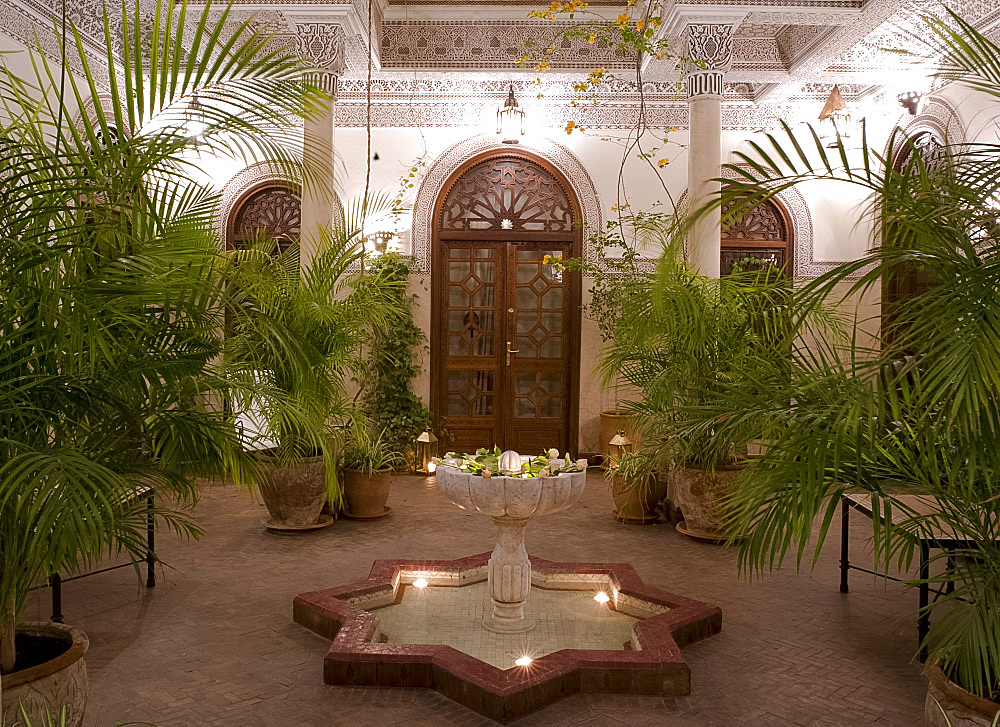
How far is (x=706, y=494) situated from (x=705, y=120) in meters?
3.13

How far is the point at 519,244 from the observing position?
9.67 meters

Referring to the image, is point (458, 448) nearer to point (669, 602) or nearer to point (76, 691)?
point (669, 602)

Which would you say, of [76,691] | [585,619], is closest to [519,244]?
[585,619]

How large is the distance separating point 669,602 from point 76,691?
118 inches

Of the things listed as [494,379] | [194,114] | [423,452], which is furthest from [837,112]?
[194,114]

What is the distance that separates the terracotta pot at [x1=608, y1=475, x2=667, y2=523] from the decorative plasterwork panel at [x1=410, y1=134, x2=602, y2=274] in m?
3.41

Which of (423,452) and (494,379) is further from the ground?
(494,379)

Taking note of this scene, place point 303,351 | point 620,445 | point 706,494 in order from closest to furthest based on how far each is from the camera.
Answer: point 303,351 < point 706,494 < point 620,445

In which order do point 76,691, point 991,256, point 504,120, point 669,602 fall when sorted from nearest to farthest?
point 991,256 < point 76,691 < point 669,602 < point 504,120

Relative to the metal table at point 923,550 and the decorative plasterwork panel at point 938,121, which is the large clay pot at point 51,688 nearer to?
the metal table at point 923,550

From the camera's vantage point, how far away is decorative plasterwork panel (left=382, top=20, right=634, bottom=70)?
8.86 meters

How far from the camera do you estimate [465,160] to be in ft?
31.5

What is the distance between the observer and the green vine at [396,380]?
8.97 m

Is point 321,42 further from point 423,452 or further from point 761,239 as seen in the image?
point 761,239
